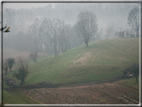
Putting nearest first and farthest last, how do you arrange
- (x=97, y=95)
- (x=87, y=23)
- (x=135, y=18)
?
(x=97, y=95) < (x=87, y=23) < (x=135, y=18)

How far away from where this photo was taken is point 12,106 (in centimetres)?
1145

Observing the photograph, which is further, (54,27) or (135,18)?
(54,27)

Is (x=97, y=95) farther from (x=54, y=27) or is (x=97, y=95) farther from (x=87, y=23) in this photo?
(x=54, y=27)

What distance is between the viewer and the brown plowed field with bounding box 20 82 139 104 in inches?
555

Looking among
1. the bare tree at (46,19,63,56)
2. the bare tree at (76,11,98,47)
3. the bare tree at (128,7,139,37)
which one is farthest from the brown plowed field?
the bare tree at (46,19,63,56)

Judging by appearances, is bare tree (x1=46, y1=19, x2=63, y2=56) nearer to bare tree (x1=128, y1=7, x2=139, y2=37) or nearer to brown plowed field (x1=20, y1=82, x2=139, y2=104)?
bare tree (x1=128, y1=7, x2=139, y2=37)

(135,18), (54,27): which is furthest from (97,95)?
(54,27)

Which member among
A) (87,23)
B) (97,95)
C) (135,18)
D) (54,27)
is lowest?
(97,95)

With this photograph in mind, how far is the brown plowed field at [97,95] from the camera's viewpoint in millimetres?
14109

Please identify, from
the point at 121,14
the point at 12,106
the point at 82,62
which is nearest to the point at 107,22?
the point at 121,14

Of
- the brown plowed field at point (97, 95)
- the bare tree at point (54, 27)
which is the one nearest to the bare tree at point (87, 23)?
the bare tree at point (54, 27)

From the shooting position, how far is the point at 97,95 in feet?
51.0

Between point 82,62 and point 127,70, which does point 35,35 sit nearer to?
point 82,62

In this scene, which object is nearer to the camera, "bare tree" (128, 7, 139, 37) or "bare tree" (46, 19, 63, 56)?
"bare tree" (128, 7, 139, 37)
